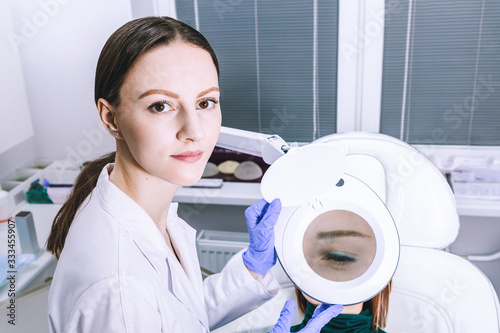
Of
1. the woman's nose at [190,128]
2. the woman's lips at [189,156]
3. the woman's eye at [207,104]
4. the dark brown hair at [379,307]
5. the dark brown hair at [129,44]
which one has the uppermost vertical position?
the dark brown hair at [129,44]

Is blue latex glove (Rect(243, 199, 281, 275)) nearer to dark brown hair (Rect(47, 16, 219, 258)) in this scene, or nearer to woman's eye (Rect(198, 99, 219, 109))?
woman's eye (Rect(198, 99, 219, 109))

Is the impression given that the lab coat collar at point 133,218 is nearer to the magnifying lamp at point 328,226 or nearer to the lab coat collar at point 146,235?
the lab coat collar at point 146,235

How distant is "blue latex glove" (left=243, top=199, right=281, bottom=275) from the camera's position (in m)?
1.08

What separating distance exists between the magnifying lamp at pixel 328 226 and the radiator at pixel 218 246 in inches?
35.8

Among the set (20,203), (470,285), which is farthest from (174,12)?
(470,285)

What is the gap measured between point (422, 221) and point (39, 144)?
1608 millimetres

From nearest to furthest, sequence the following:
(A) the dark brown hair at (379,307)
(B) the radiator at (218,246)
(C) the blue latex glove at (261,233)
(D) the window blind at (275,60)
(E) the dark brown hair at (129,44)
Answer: (E) the dark brown hair at (129,44) → (C) the blue latex glove at (261,233) → (A) the dark brown hair at (379,307) → (D) the window blind at (275,60) → (B) the radiator at (218,246)

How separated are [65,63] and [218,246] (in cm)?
96

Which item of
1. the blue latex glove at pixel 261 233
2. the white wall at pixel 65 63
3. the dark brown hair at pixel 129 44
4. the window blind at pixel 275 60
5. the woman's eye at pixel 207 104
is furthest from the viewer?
the window blind at pixel 275 60

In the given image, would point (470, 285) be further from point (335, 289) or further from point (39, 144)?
point (39, 144)

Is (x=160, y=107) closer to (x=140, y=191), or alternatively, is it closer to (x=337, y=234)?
Answer: (x=140, y=191)

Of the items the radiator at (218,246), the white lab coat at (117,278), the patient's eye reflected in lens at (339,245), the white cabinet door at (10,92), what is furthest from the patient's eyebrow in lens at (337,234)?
the white cabinet door at (10,92)

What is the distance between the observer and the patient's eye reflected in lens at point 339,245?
1.07m

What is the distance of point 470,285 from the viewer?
4.27 feet
